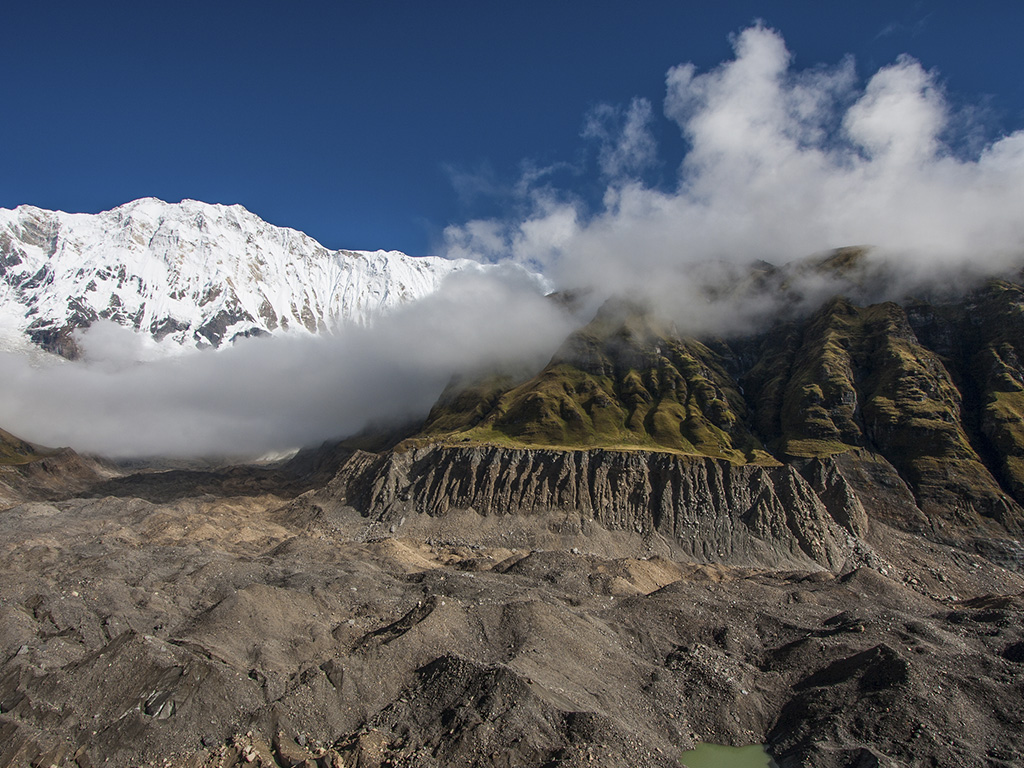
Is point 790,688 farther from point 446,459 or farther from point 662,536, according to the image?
point 446,459

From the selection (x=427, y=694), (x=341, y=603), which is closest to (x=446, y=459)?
(x=341, y=603)

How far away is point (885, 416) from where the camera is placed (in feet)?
514

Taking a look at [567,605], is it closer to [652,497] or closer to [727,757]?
[727,757]

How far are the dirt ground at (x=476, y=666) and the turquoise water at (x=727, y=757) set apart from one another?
0.73 metres

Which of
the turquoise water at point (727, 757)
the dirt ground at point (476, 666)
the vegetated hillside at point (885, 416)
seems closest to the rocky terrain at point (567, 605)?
the dirt ground at point (476, 666)

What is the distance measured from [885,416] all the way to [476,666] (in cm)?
15167

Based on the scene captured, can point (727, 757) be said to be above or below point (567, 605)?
below

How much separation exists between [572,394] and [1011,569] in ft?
395

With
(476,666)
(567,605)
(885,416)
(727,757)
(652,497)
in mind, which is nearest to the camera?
(727,757)

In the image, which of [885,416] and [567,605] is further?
[885,416]

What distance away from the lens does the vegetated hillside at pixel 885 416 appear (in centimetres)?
13550

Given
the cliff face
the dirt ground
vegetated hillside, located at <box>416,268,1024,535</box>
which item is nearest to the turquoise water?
the dirt ground

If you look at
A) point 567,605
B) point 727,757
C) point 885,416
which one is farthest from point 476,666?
point 885,416

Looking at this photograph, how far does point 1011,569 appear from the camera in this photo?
4491 inches
